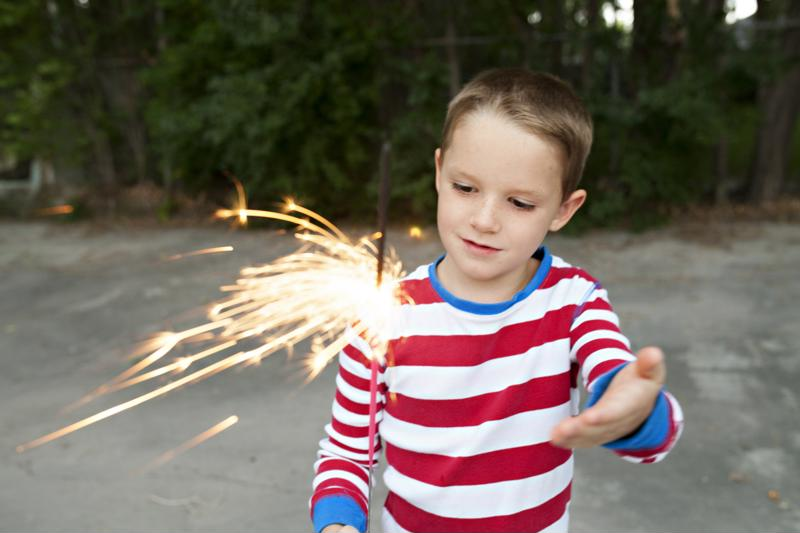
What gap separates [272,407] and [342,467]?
9.10ft

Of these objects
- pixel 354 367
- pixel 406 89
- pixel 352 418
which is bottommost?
pixel 352 418

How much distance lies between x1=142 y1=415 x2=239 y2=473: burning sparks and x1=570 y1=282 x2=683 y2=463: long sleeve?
110 inches

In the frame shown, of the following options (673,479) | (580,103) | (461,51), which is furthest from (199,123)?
(580,103)

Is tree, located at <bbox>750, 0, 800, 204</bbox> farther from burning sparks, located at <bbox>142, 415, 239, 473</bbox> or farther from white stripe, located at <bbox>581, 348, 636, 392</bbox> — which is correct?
white stripe, located at <bbox>581, 348, 636, 392</bbox>

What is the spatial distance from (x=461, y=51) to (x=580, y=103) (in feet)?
22.5

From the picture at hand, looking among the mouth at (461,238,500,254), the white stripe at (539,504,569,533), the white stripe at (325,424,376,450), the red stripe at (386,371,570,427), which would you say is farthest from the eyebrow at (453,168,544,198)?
the white stripe at (539,504,569,533)

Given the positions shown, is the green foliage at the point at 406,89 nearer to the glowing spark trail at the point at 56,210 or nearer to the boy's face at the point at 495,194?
the glowing spark trail at the point at 56,210

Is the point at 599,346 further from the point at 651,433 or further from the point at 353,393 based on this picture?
the point at 353,393

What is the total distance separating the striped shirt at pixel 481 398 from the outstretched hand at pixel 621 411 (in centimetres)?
33

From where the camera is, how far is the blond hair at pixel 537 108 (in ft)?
4.23

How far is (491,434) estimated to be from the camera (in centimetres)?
141

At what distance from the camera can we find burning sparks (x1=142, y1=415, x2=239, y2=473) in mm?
3607

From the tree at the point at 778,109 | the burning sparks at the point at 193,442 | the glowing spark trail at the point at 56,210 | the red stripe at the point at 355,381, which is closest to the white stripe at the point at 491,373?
the red stripe at the point at 355,381

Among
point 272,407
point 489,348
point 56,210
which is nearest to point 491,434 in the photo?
point 489,348
